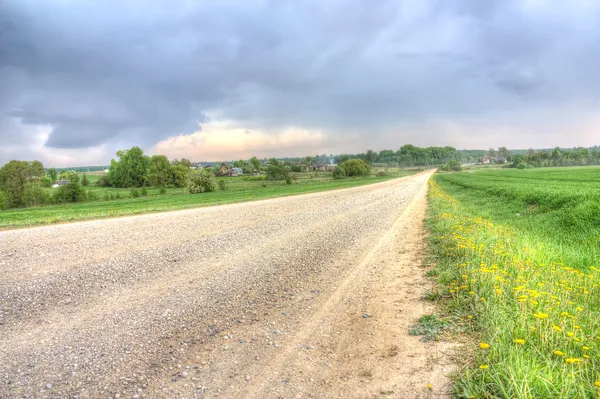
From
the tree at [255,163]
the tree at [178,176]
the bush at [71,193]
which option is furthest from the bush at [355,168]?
the bush at [71,193]

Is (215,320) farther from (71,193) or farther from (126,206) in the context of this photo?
(71,193)

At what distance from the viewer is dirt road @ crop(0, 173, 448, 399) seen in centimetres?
398

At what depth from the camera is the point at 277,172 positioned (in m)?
79.7

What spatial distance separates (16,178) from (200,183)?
31.5 m

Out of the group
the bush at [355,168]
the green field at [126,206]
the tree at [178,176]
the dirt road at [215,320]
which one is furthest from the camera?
the bush at [355,168]

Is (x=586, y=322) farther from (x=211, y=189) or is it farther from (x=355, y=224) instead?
(x=211, y=189)

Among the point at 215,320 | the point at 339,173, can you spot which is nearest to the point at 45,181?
the point at 339,173

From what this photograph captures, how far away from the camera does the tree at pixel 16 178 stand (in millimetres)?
53953

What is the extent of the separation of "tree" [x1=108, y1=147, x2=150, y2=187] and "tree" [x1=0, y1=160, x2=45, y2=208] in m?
31.2

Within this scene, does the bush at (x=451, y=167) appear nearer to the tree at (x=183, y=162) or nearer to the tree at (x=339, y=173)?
the tree at (x=339, y=173)

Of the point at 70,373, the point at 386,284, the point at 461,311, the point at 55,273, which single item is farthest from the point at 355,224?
the point at 70,373

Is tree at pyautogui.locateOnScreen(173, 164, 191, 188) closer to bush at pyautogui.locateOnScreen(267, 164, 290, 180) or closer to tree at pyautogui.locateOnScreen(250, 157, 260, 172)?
bush at pyautogui.locateOnScreen(267, 164, 290, 180)

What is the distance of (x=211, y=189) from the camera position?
55031mm

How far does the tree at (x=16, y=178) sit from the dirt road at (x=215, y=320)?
184ft
